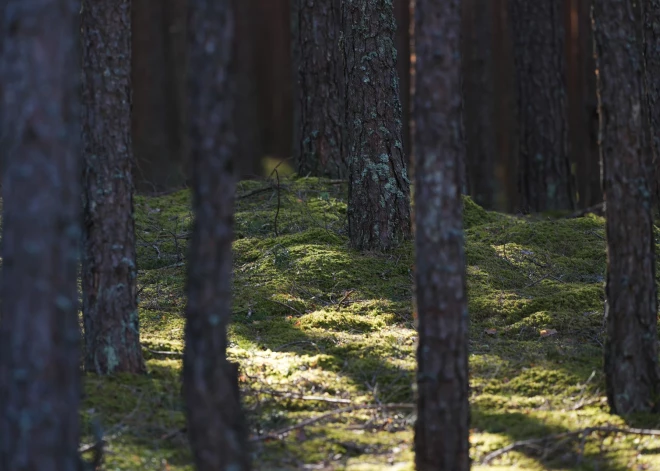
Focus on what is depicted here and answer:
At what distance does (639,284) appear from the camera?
5.19 meters

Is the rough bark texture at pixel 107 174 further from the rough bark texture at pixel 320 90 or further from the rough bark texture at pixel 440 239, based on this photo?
the rough bark texture at pixel 320 90

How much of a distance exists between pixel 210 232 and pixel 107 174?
2.12 metres

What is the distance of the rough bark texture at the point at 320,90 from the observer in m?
11.4

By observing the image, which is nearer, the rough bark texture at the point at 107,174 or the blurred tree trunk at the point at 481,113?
the rough bark texture at the point at 107,174

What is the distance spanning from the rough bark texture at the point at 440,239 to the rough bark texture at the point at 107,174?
2.20 meters

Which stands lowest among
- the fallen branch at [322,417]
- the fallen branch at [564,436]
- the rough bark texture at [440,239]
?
the fallen branch at [564,436]

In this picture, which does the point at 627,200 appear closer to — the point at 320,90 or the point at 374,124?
the point at 374,124

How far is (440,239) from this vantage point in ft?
14.6

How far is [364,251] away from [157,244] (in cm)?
255

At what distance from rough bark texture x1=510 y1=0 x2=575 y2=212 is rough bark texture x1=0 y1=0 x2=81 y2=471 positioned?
1080 cm

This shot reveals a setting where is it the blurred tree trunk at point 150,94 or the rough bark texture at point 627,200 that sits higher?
the blurred tree trunk at point 150,94

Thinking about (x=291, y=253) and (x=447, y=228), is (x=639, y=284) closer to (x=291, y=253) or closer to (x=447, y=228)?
(x=447, y=228)

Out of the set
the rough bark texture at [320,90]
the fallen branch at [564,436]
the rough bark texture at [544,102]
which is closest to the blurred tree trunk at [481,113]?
the rough bark texture at [544,102]

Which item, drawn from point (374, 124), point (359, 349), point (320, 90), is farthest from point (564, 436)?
point (320, 90)
